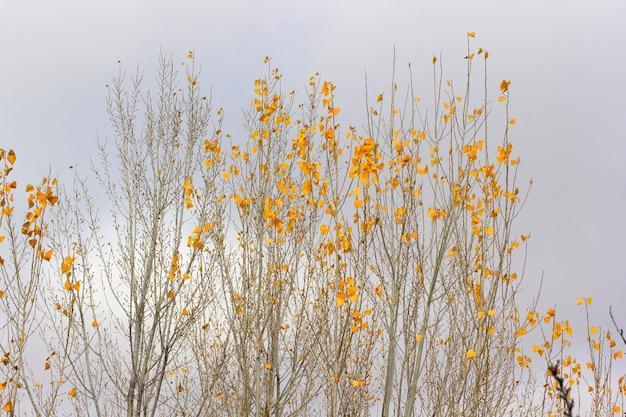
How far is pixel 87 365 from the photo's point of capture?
7.26 meters

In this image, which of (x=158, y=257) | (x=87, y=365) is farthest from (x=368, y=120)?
(x=87, y=365)

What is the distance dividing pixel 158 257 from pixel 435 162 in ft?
12.0

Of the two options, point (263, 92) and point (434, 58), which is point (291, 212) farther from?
point (434, 58)

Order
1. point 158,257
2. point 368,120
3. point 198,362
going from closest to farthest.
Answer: point 368,120
point 198,362
point 158,257

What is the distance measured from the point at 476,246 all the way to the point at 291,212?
1.98 meters

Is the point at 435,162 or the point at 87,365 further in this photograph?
the point at 87,365

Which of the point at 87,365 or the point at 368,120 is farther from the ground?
the point at 368,120

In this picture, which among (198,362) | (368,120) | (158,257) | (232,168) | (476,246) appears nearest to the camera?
(476,246)

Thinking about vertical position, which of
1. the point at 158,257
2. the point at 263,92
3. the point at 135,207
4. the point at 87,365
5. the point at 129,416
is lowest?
the point at 129,416

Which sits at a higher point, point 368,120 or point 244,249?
point 368,120

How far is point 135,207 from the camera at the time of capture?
7.60 m

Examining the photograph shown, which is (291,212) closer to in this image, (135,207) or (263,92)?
(263,92)

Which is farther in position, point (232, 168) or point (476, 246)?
point (232, 168)

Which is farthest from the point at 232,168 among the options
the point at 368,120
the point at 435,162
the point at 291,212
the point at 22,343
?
the point at 22,343
